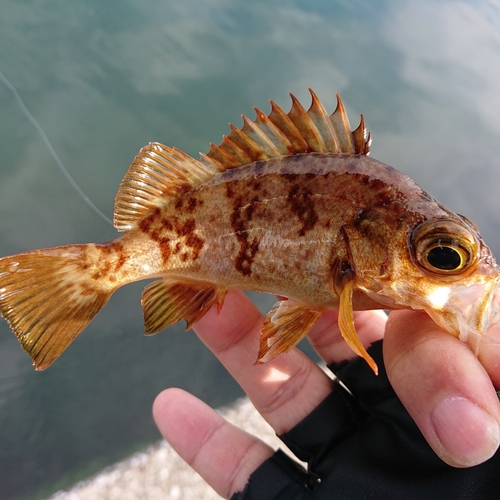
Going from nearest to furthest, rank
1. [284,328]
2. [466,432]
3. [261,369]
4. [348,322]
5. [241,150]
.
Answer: [466,432] → [348,322] → [284,328] → [241,150] → [261,369]

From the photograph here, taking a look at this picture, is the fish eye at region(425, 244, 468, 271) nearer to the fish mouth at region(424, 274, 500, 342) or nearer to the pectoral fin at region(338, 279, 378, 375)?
the fish mouth at region(424, 274, 500, 342)

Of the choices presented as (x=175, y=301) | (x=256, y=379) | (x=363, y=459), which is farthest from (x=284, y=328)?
(x=363, y=459)

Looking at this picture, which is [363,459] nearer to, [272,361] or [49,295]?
[272,361]

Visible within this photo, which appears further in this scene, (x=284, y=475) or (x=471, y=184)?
(x=471, y=184)

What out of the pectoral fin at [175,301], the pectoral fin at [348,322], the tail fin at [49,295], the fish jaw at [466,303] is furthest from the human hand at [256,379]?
the tail fin at [49,295]

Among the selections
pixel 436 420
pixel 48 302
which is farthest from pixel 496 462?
pixel 48 302

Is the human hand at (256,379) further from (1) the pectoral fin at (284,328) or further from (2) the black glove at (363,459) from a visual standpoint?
(1) the pectoral fin at (284,328)

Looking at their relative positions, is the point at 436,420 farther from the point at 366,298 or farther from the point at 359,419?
the point at 359,419
